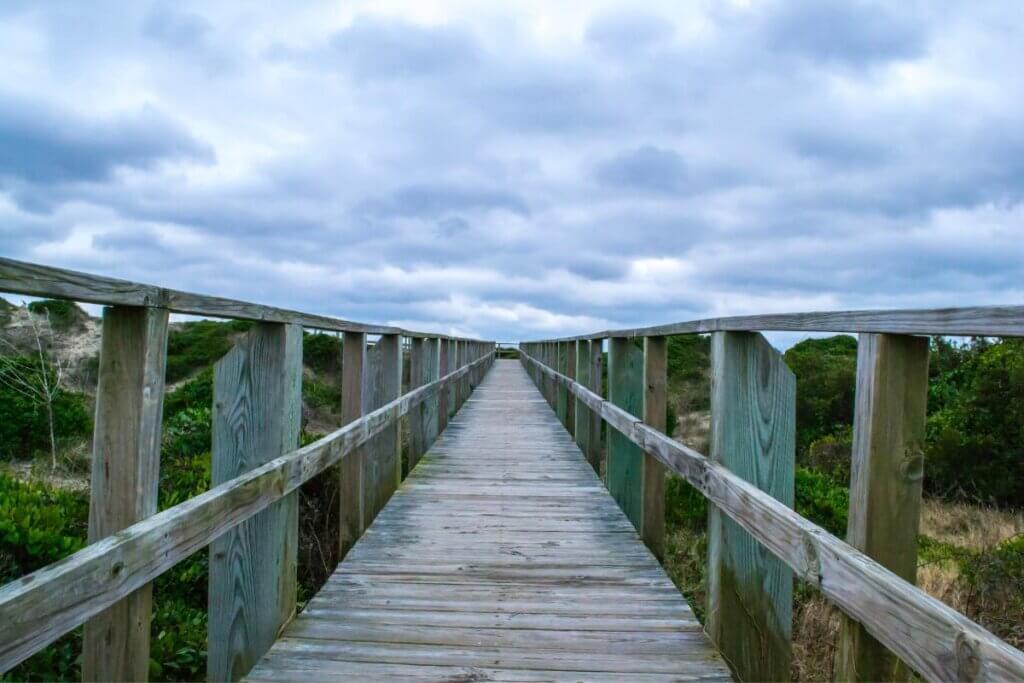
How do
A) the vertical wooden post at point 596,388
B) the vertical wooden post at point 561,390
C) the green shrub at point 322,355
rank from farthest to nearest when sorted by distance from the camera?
the green shrub at point 322,355 → the vertical wooden post at point 561,390 → the vertical wooden post at point 596,388

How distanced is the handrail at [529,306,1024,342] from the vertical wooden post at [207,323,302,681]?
5.67 feet

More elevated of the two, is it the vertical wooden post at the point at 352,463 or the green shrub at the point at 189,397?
the vertical wooden post at the point at 352,463

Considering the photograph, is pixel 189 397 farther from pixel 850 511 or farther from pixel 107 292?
pixel 850 511

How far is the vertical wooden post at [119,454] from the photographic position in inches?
69.5

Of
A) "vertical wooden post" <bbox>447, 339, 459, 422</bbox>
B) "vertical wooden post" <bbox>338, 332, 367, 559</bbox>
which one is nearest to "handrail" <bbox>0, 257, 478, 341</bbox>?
"vertical wooden post" <bbox>338, 332, 367, 559</bbox>

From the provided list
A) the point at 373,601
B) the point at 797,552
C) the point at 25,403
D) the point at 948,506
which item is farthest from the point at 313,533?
the point at 948,506

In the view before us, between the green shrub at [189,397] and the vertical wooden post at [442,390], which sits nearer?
the vertical wooden post at [442,390]

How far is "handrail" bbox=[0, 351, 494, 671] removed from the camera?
50.3 inches

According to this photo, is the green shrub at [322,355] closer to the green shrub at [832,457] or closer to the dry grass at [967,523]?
the green shrub at [832,457]

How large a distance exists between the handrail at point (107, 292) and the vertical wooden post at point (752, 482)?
1.75 m

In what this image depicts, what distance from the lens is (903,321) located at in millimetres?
1532

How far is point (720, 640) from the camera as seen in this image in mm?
2703

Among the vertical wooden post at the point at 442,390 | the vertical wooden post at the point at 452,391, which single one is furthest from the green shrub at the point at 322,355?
the vertical wooden post at the point at 442,390

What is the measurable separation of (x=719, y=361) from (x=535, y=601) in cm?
140
